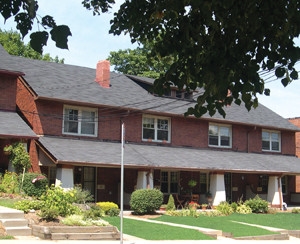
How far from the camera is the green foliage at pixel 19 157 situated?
2567 centimetres

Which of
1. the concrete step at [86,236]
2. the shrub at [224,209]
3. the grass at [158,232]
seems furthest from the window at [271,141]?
the concrete step at [86,236]

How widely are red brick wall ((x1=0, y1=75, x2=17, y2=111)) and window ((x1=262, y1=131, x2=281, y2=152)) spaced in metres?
19.8

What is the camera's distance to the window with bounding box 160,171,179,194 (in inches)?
1297

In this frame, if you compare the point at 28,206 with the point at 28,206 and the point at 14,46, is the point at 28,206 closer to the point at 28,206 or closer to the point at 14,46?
the point at 28,206

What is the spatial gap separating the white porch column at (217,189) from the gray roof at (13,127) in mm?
11983

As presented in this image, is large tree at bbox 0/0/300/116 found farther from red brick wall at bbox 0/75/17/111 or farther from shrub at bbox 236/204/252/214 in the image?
shrub at bbox 236/204/252/214

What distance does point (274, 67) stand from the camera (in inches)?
273

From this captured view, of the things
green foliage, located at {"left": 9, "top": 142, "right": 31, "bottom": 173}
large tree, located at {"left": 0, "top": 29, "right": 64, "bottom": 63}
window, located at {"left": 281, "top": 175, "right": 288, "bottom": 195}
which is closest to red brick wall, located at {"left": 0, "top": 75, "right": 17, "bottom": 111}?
green foliage, located at {"left": 9, "top": 142, "right": 31, "bottom": 173}

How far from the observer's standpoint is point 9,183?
24391mm

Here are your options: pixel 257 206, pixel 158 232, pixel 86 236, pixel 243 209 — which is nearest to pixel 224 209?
pixel 243 209

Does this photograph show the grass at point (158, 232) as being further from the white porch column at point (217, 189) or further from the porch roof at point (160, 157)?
the white porch column at point (217, 189)

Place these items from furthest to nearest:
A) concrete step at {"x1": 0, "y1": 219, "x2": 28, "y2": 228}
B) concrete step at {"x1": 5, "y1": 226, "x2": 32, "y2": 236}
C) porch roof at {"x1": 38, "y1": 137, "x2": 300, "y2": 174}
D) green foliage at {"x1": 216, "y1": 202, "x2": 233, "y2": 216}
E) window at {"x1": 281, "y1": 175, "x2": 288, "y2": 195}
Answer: window at {"x1": 281, "y1": 175, "x2": 288, "y2": 195} → green foliage at {"x1": 216, "y1": 202, "x2": 233, "y2": 216} → porch roof at {"x1": 38, "y1": 137, "x2": 300, "y2": 174} → concrete step at {"x1": 0, "y1": 219, "x2": 28, "y2": 228} → concrete step at {"x1": 5, "y1": 226, "x2": 32, "y2": 236}

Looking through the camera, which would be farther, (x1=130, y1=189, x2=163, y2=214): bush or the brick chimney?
the brick chimney

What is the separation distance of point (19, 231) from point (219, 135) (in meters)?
22.3
